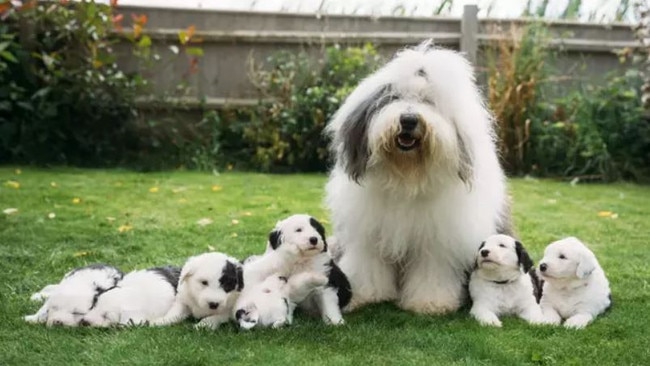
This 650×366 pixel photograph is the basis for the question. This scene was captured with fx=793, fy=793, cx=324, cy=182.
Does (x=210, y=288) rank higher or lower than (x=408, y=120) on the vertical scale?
lower

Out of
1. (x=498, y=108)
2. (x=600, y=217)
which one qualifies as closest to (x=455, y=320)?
(x=600, y=217)

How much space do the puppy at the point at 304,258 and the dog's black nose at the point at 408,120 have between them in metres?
0.61

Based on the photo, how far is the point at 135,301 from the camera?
3.61m

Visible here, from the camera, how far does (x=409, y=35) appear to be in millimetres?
10203

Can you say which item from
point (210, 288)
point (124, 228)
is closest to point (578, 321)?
point (210, 288)

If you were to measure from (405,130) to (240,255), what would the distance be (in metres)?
1.90

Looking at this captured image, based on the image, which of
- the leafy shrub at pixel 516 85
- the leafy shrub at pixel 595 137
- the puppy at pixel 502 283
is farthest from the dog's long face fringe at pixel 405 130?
the leafy shrub at pixel 595 137

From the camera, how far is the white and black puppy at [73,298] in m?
3.54

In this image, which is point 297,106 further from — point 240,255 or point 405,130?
point 405,130

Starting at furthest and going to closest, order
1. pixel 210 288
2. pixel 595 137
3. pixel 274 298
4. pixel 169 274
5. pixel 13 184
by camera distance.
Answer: pixel 595 137
pixel 13 184
pixel 169 274
pixel 274 298
pixel 210 288

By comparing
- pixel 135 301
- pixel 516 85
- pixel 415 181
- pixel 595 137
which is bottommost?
pixel 595 137

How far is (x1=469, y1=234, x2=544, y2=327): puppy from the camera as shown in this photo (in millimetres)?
3734

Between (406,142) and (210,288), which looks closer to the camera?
(210,288)

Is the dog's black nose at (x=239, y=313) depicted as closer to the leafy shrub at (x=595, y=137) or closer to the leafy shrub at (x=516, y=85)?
the leafy shrub at (x=516, y=85)
